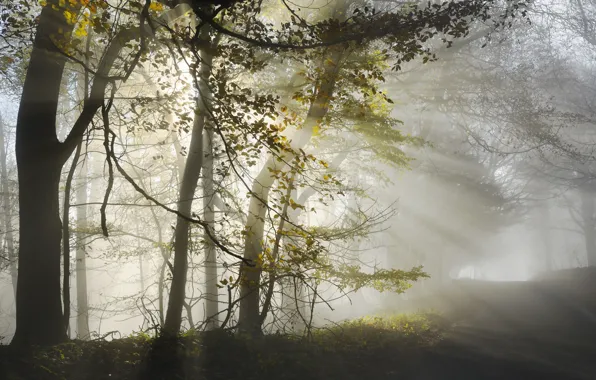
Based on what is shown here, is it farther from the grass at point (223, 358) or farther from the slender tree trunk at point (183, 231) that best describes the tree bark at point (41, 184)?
the slender tree trunk at point (183, 231)

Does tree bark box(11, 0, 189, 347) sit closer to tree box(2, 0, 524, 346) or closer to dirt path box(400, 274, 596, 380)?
tree box(2, 0, 524, 346)

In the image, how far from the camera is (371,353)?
30.0 feet

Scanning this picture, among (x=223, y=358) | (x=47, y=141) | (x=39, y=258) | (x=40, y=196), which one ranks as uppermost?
(x=47, y=141)

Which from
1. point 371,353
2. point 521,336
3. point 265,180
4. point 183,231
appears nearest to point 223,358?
point 183,231

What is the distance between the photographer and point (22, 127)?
671 cm

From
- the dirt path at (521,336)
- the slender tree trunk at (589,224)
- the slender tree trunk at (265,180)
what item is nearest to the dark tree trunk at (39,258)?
the slender tree trunk at (265,180)

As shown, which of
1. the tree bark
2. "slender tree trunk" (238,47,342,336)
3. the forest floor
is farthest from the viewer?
"slender tree trunk" (238,47,342,336)

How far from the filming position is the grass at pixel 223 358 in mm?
5898

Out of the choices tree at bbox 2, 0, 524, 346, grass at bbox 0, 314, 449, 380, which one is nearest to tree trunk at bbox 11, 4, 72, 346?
tree at bbox 2, 0, 524, 346

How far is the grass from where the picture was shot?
590 cm

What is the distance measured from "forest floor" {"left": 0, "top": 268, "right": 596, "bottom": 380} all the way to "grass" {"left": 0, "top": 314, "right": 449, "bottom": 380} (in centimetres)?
1

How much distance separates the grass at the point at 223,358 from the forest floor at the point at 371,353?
0.05 feet

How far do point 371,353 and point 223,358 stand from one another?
3281mm

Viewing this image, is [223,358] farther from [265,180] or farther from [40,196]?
[40,196]
